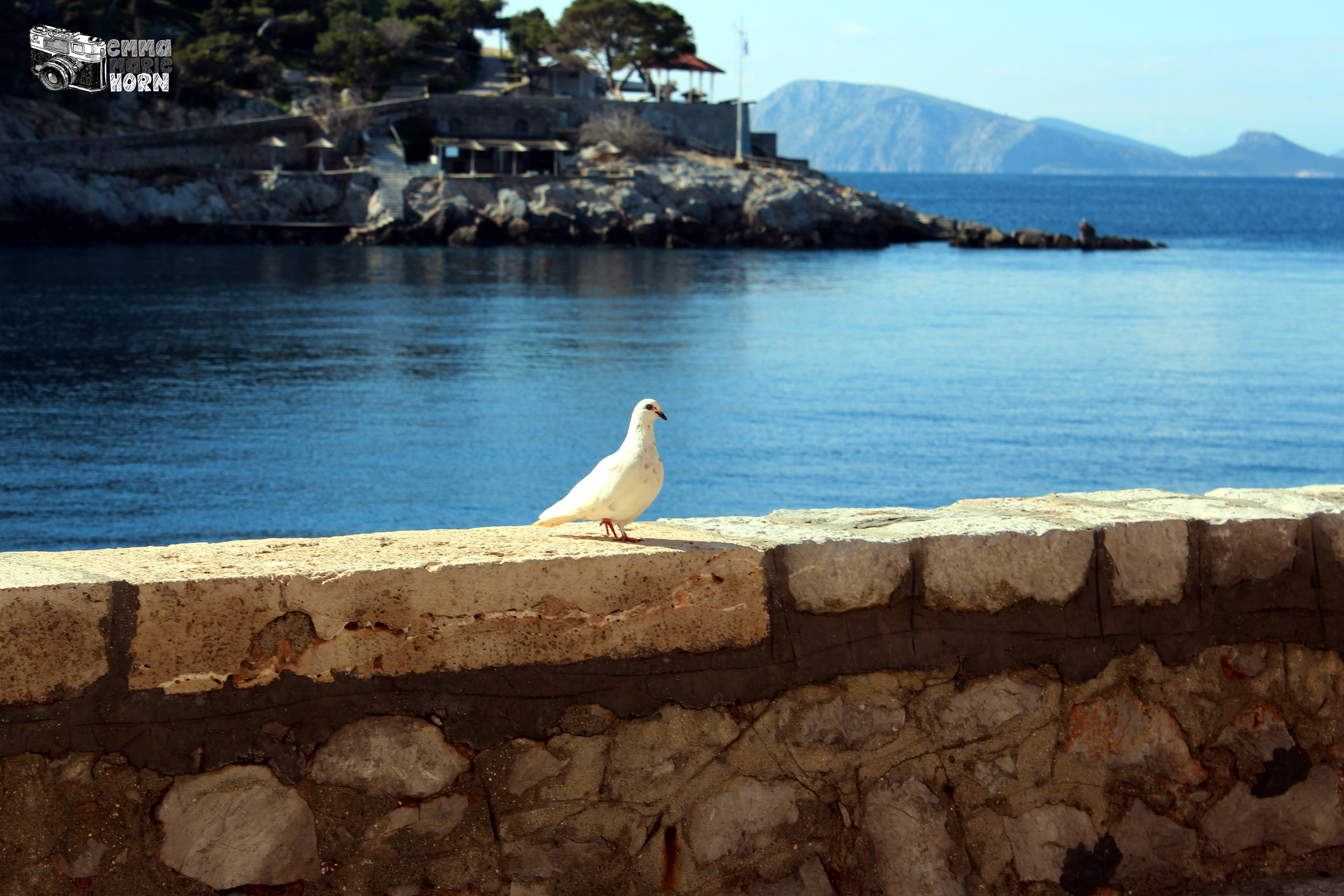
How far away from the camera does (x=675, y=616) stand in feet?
9.47

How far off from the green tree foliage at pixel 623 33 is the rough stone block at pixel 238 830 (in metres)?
78.6

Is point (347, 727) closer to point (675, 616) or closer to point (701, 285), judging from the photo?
point (675, 616)

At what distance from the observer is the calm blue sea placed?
18.9m

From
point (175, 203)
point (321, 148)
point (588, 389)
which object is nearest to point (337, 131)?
point (321, 148)

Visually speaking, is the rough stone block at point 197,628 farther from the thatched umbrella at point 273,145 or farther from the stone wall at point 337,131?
the thatched umbrella at point 273,145

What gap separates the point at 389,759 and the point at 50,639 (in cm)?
76

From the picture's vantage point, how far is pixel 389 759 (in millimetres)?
2668

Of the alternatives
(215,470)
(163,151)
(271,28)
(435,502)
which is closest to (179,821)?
(435,502)

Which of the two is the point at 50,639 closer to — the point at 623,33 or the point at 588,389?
the point at 588,389

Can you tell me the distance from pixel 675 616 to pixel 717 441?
19750mm

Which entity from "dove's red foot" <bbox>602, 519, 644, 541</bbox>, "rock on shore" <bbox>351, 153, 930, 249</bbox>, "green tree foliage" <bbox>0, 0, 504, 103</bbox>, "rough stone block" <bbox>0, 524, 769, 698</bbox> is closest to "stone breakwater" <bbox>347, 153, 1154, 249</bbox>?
"rock on shore" <bbox>351, 153, 930, 249</bbox>

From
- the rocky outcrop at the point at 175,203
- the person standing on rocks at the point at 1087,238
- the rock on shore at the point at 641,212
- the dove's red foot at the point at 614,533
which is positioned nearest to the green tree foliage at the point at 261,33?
the rocky outcrop at the point at 175,203

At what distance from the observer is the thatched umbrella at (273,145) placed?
6312 cm

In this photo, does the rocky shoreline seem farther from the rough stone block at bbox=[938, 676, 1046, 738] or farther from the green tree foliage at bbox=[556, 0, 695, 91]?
the rough stone block at bbox=[938, 676, 1046, 738]
